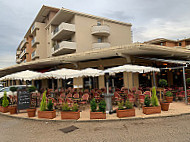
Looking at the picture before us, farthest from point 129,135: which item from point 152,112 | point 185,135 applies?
point 152,112

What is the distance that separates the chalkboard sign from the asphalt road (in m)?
2.21

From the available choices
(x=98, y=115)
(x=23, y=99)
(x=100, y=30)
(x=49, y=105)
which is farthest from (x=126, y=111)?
(x=100, y=30)

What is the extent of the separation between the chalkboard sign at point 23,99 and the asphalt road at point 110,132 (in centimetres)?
221

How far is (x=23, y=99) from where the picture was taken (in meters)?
8.85

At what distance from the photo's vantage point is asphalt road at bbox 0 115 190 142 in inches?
185

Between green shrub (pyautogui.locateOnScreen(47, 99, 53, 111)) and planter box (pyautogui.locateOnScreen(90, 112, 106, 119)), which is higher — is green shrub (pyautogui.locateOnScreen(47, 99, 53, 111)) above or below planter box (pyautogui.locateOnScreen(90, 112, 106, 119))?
above

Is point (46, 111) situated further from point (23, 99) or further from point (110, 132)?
point (110, 132)

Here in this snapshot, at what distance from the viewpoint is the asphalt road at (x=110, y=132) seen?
15.4ft

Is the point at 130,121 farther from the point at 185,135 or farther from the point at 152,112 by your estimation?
the point at 185,135

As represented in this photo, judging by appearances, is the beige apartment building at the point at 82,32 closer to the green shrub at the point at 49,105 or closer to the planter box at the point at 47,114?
the green shrub at the point at 49,105

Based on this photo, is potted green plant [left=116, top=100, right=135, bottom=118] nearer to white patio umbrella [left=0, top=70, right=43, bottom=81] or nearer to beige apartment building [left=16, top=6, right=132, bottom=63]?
white patio umbrella [left=0, top=70, right=43, bottom=81]

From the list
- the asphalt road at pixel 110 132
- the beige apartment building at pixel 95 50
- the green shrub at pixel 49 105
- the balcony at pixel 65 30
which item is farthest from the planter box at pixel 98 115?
the balcony at pixel 65 30

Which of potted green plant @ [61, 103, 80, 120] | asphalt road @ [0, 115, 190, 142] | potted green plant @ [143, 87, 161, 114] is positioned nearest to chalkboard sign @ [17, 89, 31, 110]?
asphalt road @ [0, 115, 190, 142]

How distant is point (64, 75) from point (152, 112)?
5735mm
